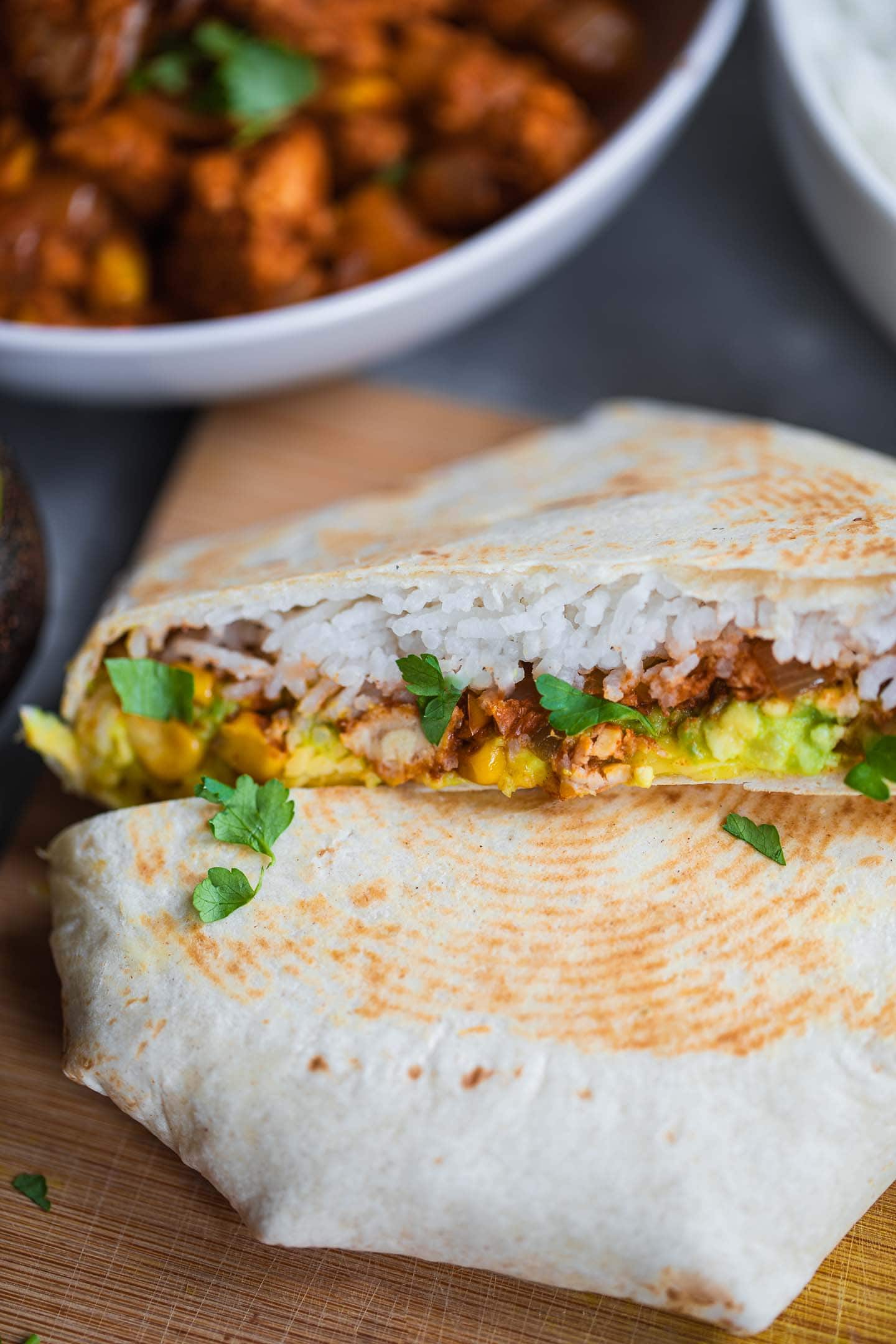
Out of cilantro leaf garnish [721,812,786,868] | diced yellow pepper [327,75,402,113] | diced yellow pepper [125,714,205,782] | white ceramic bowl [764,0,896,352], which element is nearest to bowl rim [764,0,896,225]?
white ceramic bowl [764,0,896,352]

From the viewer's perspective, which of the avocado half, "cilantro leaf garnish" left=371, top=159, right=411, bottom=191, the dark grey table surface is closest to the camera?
the avocado half

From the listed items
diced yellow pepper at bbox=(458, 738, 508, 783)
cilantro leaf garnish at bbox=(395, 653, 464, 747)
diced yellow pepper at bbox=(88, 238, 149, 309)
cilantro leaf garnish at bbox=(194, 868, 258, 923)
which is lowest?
cilantro leaf garnish at bbox=(194, 868, 258, 923)

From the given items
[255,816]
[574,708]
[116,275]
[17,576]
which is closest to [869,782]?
[574,708]

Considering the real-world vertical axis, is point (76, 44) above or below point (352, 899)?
above

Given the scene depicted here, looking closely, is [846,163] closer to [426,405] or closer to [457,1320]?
[426,405]

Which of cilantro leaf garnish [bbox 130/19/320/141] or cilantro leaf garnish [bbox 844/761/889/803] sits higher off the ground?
cilantro leaf garnish [bbox 130/19/320/141]

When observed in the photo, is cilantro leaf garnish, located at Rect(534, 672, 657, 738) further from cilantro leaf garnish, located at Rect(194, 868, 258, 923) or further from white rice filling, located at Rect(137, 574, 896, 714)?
cilantro leaf garnish, located at Rect(194, 868, 258, 923)

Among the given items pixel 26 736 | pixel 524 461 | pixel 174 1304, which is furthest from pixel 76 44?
pixel 174 1304
